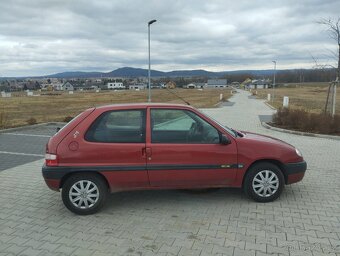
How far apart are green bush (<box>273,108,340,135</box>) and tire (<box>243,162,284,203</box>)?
27.6 feet

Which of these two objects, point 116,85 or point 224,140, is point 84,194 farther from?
point 116,85

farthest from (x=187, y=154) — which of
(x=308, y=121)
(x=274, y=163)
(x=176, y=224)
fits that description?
(x=308, y=121)

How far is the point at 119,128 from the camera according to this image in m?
5.21

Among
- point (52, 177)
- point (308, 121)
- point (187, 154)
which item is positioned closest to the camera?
point (52, 177)

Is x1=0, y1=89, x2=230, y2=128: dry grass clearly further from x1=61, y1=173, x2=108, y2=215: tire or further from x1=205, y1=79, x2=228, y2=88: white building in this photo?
x1=205, y1=79, x2=228, y2=88: white building

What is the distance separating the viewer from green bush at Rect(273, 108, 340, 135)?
12955 mm

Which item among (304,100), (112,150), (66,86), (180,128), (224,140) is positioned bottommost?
(66,86)

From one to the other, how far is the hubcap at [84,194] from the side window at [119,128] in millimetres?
625

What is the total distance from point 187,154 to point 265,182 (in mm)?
1273

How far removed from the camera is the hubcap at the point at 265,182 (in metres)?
5.43

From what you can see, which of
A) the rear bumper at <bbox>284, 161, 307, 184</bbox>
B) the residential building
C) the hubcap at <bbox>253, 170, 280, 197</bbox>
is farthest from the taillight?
the residential building

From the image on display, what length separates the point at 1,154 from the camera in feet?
31.6

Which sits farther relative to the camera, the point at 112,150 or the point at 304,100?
the point at 304,100

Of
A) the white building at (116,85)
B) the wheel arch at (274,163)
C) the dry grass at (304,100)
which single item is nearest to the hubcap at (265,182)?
the wheel arch at (274,163)
